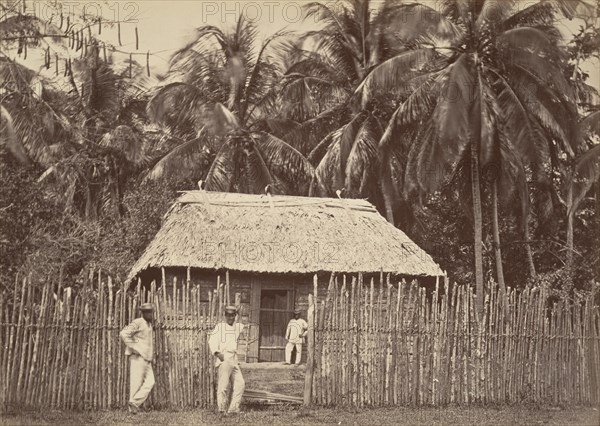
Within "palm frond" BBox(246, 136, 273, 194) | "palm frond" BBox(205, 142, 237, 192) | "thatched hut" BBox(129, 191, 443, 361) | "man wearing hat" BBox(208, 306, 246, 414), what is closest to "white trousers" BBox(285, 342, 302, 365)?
"thatched hut" BBox(129, 191, 443, 361)

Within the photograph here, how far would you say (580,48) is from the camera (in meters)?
22.3

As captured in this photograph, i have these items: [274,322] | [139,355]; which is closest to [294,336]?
[274,322]

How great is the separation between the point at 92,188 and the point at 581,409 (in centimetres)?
1860

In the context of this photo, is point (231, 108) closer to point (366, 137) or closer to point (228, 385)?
point (366, 137)

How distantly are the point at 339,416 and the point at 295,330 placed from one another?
5599 millimetres

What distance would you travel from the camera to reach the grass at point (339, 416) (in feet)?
31.9

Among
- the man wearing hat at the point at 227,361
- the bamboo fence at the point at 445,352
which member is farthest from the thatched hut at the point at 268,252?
the man wearing hat at the point at 227,361

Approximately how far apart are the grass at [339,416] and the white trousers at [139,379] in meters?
0.23

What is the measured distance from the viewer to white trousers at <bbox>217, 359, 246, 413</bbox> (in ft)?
34.8

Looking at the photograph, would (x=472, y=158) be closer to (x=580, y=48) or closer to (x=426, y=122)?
(x=426, y=122)

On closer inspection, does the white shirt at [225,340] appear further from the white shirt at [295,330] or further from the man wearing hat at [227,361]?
the white shirt at [295,330]

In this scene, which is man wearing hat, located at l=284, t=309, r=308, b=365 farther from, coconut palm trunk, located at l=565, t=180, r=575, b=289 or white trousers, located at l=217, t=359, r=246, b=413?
coconut palm trunk, located at l=565, t=180, r=575, b=289

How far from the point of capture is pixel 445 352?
11750 mm

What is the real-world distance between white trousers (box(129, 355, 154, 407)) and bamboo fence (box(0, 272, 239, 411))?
180 mm
